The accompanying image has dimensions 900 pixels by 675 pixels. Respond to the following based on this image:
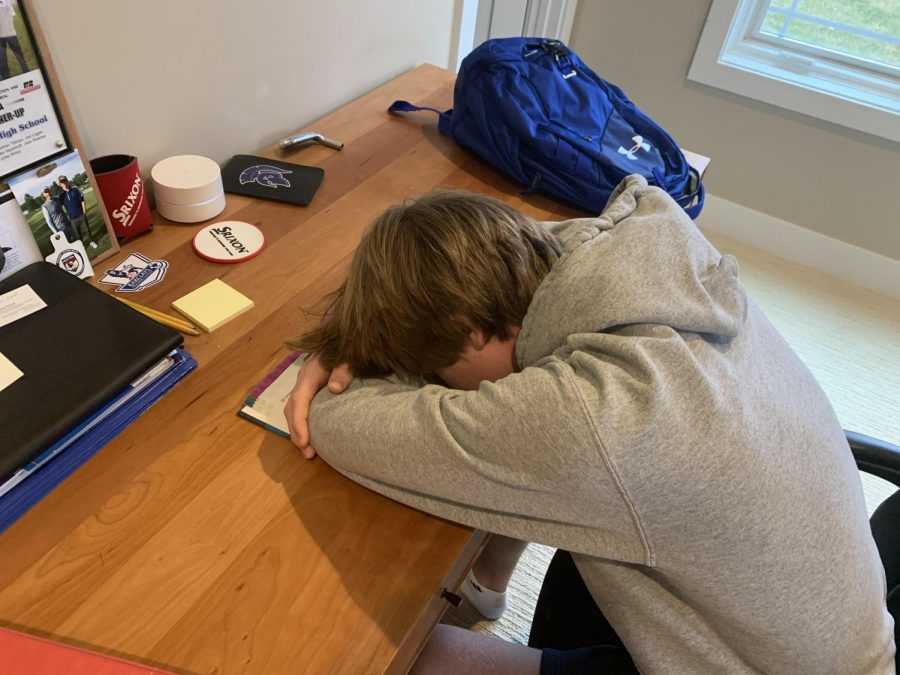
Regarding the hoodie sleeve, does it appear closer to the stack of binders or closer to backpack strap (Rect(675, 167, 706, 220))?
the stack of binders

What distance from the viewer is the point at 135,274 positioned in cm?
91

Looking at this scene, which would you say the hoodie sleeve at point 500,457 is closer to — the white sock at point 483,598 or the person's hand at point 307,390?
the person's hand at point 307,390

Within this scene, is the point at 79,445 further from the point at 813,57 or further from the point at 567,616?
the point at 813,57

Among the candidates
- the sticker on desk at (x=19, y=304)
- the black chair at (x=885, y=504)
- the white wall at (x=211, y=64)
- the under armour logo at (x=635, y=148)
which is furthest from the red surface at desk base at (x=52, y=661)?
the under armour logo at (x=635, y=148)

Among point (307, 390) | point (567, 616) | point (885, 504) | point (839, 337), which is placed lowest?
point (839, 337)

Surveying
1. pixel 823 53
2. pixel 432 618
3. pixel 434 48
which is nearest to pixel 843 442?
pixel 432 618

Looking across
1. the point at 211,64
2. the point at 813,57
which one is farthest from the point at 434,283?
the point at 813,57

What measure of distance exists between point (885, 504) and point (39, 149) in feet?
3.83

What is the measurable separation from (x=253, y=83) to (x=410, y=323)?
0.69 meters

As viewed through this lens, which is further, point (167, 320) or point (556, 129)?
point (556, 129)

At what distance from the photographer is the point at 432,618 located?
0.70 meters

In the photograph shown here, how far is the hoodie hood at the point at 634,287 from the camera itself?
0.63 m

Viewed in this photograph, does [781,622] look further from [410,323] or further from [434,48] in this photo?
[434,48]

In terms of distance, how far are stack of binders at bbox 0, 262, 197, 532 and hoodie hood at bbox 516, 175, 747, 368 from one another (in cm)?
44
